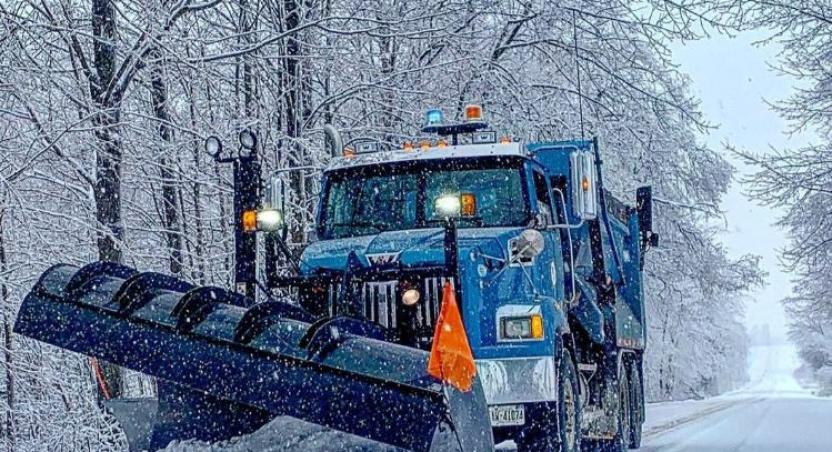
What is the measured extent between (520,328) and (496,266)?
49 centimetres

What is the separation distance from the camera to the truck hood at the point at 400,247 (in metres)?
7.18

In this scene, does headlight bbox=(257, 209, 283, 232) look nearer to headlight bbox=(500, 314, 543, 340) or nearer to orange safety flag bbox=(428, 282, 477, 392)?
headlight bbox=(500, 314, 543, 340)

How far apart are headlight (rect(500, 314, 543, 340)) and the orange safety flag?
208cm

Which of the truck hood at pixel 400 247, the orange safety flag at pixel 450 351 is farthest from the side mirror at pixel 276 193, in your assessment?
the orange safety flag at pixel 450 351

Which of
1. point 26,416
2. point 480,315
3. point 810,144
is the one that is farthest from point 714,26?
point 26,416

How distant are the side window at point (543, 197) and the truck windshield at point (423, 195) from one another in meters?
0.33

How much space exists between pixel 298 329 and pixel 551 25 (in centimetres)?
966

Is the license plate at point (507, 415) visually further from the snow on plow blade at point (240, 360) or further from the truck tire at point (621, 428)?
the truck tire at point (621, 428)

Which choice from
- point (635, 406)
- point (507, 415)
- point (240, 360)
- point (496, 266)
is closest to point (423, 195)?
point (496, 266)

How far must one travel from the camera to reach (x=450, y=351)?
4996 millimetres

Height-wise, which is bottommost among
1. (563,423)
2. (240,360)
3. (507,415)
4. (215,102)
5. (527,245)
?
(563,423)

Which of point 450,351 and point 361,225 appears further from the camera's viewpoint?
point 361,225

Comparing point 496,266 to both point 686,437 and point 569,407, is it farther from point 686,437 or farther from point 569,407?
point 686,437

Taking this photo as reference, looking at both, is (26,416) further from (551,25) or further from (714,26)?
(714,26)
